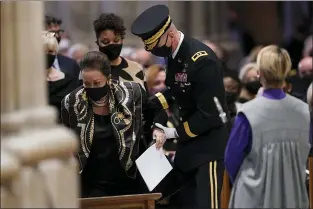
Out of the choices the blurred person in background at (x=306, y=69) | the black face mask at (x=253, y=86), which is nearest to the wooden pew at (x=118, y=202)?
the black face mask at (x=253, y=86)

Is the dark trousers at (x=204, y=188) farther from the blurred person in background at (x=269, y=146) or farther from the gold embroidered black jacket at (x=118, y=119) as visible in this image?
the blurred person in background at (x=269, y=146)

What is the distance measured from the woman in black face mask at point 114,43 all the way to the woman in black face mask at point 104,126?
0.71 metres

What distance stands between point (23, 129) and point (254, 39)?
12489 millimetres

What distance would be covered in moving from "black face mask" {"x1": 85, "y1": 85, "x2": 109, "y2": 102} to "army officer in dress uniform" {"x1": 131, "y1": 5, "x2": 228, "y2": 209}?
40cm

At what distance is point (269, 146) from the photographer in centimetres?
455

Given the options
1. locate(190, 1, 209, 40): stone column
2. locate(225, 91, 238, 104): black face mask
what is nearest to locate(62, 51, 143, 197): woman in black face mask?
locate(225, 91, 238, 104): black face mask

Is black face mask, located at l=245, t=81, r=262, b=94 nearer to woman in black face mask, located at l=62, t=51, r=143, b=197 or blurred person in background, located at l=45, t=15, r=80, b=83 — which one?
blurred person in background, located at l=45, t=15, r=80, b=83

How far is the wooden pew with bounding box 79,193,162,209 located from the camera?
16.2ft

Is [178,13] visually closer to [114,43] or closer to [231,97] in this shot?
[231,97]

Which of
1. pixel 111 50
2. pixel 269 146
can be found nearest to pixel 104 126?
pixel 111 50

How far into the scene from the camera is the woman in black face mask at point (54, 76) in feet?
20.4

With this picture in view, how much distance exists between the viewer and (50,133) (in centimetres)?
359

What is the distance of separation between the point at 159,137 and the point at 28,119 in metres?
1.96

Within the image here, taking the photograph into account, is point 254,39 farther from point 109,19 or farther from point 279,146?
point 279,146
